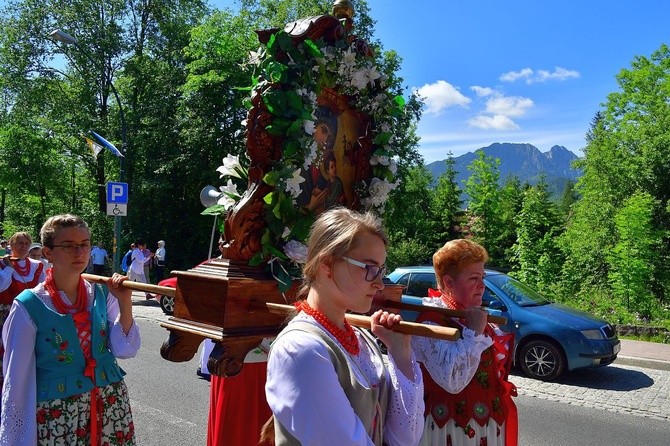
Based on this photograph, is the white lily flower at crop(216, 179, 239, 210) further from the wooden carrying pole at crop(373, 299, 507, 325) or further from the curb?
the curb

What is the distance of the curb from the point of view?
9.33m

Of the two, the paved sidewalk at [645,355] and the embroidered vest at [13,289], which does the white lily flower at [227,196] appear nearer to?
the embroidered vest at [13,289]

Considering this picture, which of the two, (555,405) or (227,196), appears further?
(555,405)

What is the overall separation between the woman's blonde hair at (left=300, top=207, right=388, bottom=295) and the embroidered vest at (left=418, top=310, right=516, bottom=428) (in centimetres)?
103

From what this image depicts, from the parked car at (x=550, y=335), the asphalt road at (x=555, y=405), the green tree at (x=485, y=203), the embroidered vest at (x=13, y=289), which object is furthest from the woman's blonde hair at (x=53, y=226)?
the green tree at (x=485, y=203)

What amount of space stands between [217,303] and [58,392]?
39.0 inches

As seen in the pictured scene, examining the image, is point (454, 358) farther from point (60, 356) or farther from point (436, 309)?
point (60, 356)

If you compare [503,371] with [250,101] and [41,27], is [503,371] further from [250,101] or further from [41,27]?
[41,27]

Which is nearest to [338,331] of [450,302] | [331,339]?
[331,339]

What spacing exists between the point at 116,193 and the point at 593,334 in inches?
449

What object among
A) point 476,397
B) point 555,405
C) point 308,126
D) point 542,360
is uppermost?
point 308,126

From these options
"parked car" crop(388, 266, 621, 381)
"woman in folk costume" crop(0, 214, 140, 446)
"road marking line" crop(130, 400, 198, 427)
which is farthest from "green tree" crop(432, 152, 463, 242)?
"woman in folk costume" crop(0, 214, 140, 446)

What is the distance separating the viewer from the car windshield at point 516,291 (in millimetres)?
9164

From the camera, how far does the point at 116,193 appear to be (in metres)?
14.4
